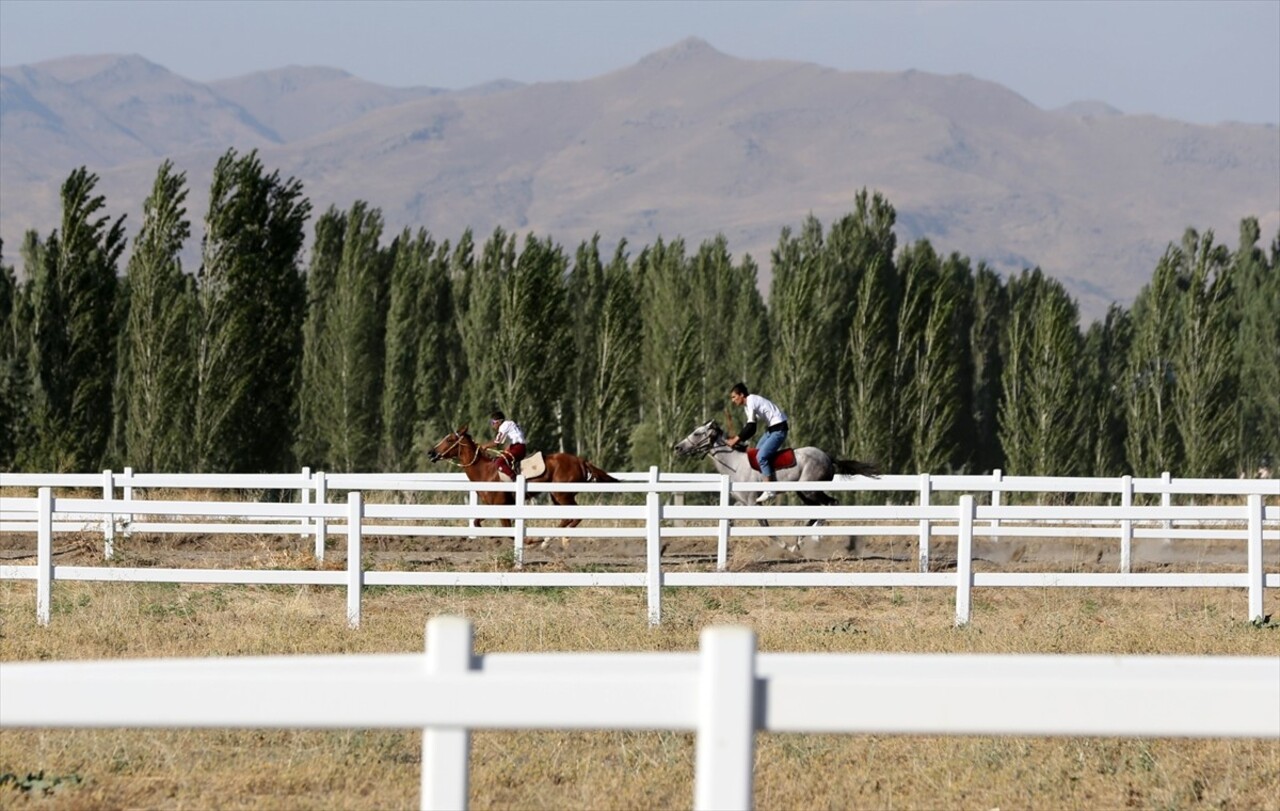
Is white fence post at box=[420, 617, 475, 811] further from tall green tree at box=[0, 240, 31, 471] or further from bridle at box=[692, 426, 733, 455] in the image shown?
tall green tree at box=[0, 240, 31, 471]

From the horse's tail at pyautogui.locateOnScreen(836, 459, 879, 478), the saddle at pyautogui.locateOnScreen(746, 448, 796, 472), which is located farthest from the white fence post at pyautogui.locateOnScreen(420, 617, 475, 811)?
the saddle at pyautogui.locateOnScreen(746, 448, 796, 472)

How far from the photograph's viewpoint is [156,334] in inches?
1499

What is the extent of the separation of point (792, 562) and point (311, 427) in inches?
1242

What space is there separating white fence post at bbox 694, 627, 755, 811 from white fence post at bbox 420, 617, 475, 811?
558 mm

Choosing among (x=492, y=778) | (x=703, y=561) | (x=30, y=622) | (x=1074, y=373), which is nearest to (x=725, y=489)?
(x=703, y=561)

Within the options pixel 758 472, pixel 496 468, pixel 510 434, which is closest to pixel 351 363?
pixel 496 468

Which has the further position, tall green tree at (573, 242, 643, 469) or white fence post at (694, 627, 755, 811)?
tall green tree at (573, 242, 643, 469)

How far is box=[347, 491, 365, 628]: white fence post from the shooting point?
43.7ft

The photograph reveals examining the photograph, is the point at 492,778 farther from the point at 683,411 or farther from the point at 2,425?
the point at 683,411

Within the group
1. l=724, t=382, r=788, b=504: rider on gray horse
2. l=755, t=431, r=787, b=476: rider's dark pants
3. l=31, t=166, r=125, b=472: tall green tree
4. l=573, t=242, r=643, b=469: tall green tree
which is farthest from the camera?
l=573, t=242, r=643, b=469: tall green tree

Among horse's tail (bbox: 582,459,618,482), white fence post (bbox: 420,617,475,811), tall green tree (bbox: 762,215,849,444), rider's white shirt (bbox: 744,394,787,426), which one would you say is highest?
tall green tree (bbox: 762,215,849,444)

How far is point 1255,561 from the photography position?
14.1 meters

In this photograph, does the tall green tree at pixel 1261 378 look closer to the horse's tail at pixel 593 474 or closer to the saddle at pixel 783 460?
the saddle at pixel 783 460

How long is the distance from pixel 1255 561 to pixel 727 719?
11.2 meters
